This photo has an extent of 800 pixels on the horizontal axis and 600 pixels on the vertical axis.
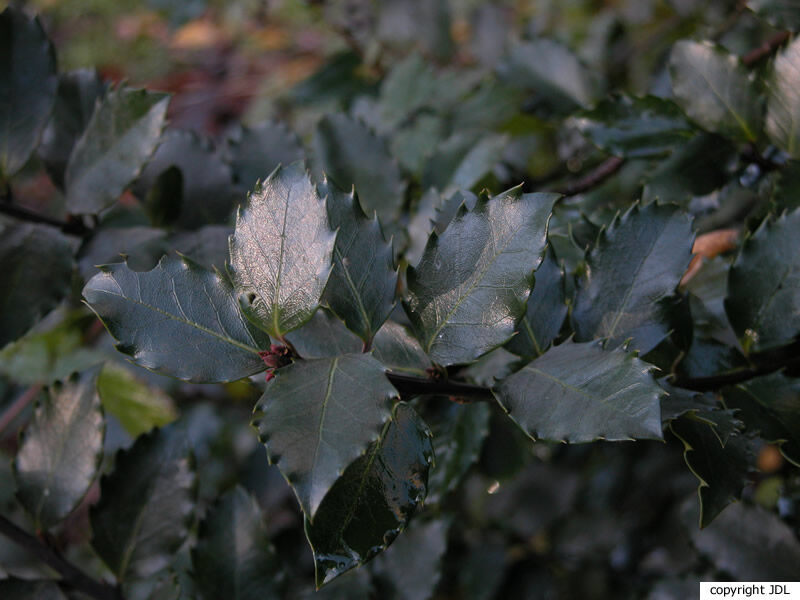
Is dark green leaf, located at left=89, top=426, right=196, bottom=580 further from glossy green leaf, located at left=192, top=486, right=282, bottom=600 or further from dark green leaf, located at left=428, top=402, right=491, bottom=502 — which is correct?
dark green leaf, located at left=428, top=402, right=491, bottom=502

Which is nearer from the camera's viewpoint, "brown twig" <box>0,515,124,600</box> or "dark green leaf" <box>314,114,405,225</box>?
"brown twig" <box>0,515,124,600</box>

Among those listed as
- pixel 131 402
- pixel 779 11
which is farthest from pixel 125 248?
pixel 779 11

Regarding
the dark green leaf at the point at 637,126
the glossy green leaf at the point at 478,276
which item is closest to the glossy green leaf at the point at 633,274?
the glossy green leaf at the point at 478,276

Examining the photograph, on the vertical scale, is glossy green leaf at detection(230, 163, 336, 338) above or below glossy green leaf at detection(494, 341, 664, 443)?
above

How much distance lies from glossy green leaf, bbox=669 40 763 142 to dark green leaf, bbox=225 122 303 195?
0.40 meters

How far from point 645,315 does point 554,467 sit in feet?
2.28

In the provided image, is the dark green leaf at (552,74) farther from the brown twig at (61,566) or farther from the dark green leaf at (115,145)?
the brown twig at (61,566)

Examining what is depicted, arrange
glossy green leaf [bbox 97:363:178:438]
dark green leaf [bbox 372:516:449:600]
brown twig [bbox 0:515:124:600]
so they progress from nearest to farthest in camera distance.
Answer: brown twig [bbox 0:515:124:600] < dark green leaf [bbox 372:516:449:600] < glossy green leaf [bbox 97:363:178:438]

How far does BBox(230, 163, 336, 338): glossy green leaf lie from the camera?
41 centimetres

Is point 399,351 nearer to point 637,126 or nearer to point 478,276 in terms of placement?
point 478,276

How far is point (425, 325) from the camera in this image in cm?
45

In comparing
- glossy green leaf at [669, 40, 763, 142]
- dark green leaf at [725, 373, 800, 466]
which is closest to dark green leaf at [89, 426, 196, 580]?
dark green leaf at [725, 373, 800, 466]

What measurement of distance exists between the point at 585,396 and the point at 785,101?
38 cm

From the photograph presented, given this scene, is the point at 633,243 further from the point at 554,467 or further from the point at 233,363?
the point at 554,467
